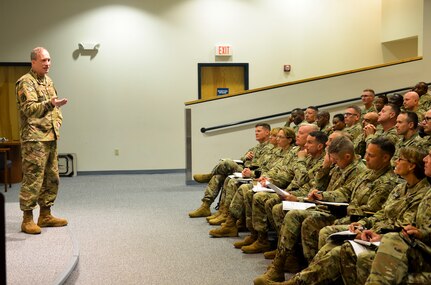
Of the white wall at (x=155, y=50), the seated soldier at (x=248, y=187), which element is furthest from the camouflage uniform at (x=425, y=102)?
the white wall at (x=155, y=50)

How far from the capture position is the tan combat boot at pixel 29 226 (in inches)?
189

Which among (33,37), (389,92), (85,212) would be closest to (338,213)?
(85,212)

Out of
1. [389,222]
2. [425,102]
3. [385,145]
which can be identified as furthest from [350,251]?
[425,102]

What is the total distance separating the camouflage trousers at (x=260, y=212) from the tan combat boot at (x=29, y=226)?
1.77m

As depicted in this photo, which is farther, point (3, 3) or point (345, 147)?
point (3, 3)

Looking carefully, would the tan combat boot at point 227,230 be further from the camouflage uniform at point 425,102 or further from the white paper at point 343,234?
the camouflage uniform at point 425,102

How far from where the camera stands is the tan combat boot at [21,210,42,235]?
15.7ft

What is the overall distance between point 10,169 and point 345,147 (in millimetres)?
5698

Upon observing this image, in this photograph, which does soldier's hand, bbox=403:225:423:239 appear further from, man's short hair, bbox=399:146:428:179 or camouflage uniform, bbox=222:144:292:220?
camouflage uniform, bbox=222:144:292:220

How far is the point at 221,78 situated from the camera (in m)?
9.65

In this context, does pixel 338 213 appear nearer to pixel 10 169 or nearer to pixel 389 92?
pixel 389 92

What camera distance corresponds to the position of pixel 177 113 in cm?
957

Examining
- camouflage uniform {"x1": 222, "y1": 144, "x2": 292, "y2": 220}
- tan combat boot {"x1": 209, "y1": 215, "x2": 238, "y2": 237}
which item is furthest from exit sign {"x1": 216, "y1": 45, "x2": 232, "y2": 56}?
tan combat boot {"x1": 209, "y1": 215, "x2": 238, "y2": 237}

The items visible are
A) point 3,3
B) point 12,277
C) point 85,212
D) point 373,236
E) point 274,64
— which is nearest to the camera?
point 373,236
